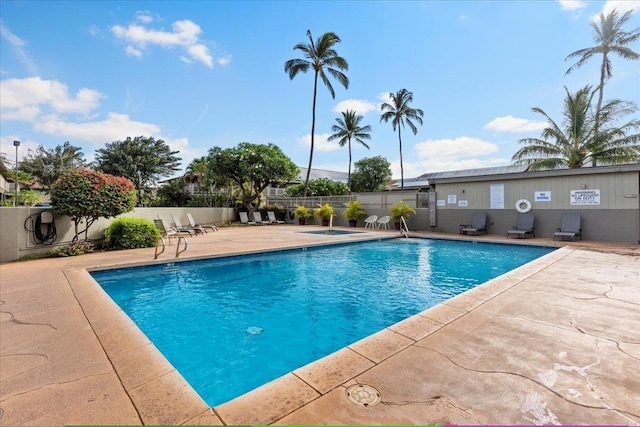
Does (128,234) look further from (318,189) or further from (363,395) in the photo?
(318,189)

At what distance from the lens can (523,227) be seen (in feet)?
37.4

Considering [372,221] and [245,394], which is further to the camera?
[372,221]

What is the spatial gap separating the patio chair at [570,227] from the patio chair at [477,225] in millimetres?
2425

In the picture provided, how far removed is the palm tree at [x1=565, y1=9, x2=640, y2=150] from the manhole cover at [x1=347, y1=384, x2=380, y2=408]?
909 inches

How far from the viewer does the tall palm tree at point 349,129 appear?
28359 mm

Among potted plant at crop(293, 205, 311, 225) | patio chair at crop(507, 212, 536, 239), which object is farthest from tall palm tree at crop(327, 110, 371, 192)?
patio chair at crop(507, 212, 536, 239)

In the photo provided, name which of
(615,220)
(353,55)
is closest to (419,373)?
(615,220)

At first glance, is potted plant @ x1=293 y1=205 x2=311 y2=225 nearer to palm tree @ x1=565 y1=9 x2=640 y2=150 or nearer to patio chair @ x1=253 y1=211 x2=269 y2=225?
patio chair @ x1=253 y1=211 x2=269 y2=225

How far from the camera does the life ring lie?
1157cm

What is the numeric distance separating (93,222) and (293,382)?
916 cm

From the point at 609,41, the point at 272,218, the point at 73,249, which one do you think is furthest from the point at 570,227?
the point at 609,41

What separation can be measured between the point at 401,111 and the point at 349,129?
5.01 meters

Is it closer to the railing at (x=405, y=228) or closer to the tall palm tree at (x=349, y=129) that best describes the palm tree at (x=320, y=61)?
the tall palm tree at (x=349, y=129)

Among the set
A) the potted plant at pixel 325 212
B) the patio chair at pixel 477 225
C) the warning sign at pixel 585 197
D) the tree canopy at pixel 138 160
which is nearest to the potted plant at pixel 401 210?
the patio chair at pixel 477 225
